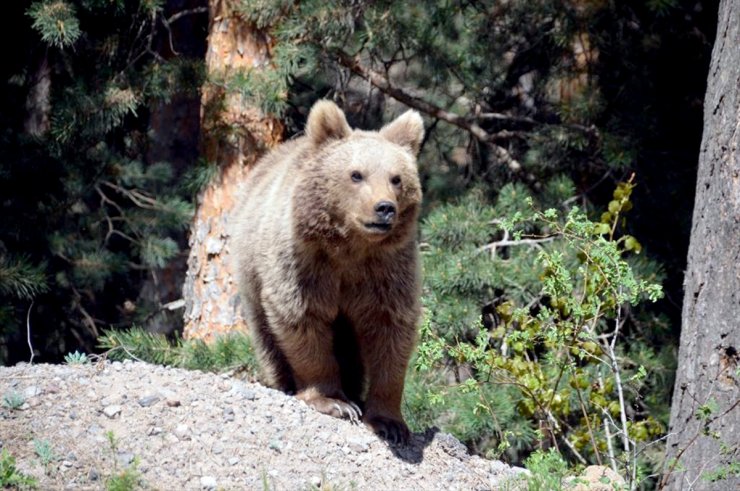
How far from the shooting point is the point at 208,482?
490cm

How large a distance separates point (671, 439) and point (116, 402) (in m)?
3.28

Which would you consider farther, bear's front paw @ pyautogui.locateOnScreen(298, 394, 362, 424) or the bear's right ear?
the bear's right ear

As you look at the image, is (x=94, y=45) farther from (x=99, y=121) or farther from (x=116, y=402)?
(x=116, y=402)

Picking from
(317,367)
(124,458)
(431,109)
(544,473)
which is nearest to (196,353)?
(317,367)

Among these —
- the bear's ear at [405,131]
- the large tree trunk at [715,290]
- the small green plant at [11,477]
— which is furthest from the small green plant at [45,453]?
the large tree trunk at [715,290]

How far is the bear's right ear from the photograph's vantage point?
6.37 metres

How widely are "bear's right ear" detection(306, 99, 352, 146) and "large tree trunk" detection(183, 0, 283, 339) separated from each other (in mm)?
2570

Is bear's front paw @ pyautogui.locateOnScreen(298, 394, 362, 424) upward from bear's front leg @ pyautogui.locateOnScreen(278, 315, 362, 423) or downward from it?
downward

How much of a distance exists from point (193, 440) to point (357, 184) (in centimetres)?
171

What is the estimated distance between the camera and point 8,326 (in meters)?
9.40

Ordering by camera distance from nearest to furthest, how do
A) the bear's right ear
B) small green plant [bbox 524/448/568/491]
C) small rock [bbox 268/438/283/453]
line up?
1. small green plant [bbox 524/448/568/491]
2. small rock [bbox 268/438/283/453]
3. the bear's right ear

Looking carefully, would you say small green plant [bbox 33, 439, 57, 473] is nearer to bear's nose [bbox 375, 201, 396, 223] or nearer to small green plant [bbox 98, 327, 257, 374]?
bear's nose [bbox 375, 201, 396, 223]

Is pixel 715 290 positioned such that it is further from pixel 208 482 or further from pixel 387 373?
pixel 208 482

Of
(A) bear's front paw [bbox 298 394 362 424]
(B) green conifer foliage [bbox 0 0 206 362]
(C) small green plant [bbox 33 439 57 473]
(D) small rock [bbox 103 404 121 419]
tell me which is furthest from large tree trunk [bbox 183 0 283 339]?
(C) small green plant [bbox 33 439 57 473]
